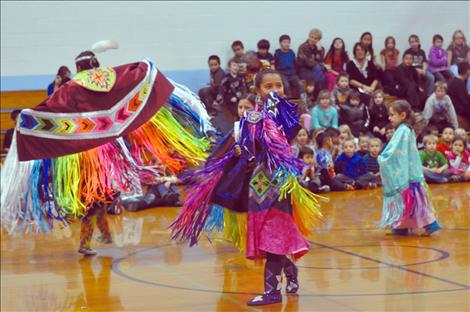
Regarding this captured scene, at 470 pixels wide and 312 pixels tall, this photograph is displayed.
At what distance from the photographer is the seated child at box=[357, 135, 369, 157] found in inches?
378

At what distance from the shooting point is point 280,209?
4.45m

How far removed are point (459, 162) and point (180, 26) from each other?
152 inches

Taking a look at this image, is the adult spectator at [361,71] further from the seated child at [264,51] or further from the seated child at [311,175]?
the seated child at [311,175]

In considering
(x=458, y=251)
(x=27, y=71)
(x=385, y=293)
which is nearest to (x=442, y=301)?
(x=385, y=293)

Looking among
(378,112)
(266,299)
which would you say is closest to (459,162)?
(378,112)

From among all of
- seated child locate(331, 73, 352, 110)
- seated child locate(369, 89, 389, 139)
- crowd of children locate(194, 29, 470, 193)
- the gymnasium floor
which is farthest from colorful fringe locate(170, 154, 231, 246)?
seated child locate(331, 73, 352, 110)

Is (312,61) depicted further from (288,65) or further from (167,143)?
(167,143)

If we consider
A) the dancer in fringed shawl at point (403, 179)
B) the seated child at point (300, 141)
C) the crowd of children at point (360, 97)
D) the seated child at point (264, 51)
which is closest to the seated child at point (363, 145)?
the crowd of children at point (360, 97)

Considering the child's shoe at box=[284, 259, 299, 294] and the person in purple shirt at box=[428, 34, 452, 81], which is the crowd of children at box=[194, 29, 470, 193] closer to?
the person in purple shirt at box=[428, 34, 452, 81]

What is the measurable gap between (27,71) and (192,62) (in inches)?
79.8

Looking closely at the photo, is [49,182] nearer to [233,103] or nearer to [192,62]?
[233,103]

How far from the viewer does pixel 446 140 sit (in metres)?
9.73

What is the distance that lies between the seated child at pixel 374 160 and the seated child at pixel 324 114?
0.68 m

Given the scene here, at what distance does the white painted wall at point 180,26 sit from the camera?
35.7 feet
